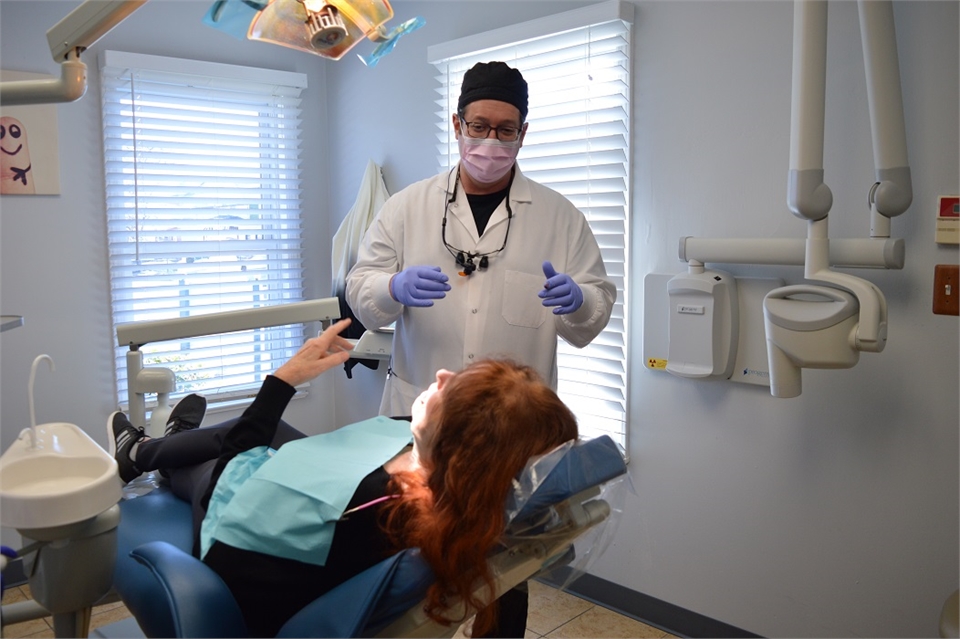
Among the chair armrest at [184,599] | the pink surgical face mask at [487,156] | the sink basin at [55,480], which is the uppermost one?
the pink surgical face mask at [487,156]

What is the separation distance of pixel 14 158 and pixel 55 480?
5.80ft

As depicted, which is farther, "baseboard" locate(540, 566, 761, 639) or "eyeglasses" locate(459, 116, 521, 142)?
"baseboard" locate(540, 566, 761, 639)

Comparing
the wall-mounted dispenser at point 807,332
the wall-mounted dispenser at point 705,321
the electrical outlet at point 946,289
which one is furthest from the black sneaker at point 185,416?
the electrical outlet at point 946,289

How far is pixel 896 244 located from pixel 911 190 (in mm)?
135

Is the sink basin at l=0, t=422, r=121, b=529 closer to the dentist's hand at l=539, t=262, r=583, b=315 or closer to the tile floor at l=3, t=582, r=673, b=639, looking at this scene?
the dentist's hand at l=539, t=262, r=583, b=315

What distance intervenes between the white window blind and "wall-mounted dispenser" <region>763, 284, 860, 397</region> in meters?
2.16

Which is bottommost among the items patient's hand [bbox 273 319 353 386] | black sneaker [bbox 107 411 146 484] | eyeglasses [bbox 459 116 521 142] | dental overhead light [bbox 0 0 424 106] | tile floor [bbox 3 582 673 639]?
tile floor [bbox 3 582 673 639]

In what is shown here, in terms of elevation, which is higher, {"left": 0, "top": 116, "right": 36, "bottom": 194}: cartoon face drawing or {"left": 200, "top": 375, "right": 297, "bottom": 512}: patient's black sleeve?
{"left": 0, "top": 116, "right": 36, "bottom": 194}: cartoon face drawing

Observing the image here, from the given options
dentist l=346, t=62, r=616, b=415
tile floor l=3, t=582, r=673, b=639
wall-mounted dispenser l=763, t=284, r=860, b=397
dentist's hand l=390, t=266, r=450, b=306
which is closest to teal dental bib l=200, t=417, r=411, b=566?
dentist's hand l=390, t=266, r=450, b=306

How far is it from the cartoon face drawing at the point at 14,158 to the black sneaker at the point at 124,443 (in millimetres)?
1137

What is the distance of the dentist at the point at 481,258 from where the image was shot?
1984 mm

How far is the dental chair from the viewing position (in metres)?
1.11

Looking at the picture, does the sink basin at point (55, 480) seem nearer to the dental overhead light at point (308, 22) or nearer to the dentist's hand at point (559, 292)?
the dental overhead light at point (308, 22)

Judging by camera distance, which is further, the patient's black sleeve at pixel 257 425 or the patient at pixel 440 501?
the patient's black sleeve at pixel 257 425
